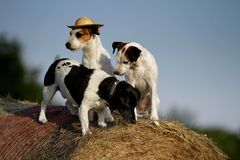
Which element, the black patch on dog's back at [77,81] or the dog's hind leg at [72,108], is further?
the dog's hind leg at [72,108]

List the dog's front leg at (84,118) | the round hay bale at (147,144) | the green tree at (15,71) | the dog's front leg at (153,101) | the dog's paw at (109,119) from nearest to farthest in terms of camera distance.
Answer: the round hay bale at (147,144)
the dog's front leg at (84,118)
the dog's paw at (109,119)
the dog's front leg at (153,101)
the green tree at (15,71)

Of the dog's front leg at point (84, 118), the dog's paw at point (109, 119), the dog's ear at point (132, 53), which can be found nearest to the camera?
the dog's front leg at point (84, 118)

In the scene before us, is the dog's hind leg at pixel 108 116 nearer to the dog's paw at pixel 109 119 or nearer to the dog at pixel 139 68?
the dog's paw at pixel 109 119

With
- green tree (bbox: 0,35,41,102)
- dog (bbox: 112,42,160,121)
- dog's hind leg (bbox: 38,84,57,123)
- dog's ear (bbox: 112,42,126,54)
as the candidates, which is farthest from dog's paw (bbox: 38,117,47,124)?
green tree (bbox: 0,35,41,102)

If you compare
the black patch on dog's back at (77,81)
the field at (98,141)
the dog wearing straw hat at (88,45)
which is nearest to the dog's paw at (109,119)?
the field at (98,141)

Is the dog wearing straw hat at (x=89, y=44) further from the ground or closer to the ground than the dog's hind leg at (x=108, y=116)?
further from the ground

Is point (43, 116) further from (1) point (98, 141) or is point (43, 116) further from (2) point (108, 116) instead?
(1) point (98, 141)

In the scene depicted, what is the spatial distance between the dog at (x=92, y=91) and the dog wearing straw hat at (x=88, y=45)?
29 cm

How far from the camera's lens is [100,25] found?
7.34 m

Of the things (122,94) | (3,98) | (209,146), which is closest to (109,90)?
(122,94)

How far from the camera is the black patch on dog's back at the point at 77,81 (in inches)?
256

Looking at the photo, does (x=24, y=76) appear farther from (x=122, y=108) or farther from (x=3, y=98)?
(x=122, y=108)

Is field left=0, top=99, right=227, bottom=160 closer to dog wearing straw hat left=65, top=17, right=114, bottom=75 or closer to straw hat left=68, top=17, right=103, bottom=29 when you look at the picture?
dog wearing straw hat left=65, top=17, right=114, bottom=75

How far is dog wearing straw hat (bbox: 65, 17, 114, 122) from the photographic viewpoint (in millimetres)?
7336
